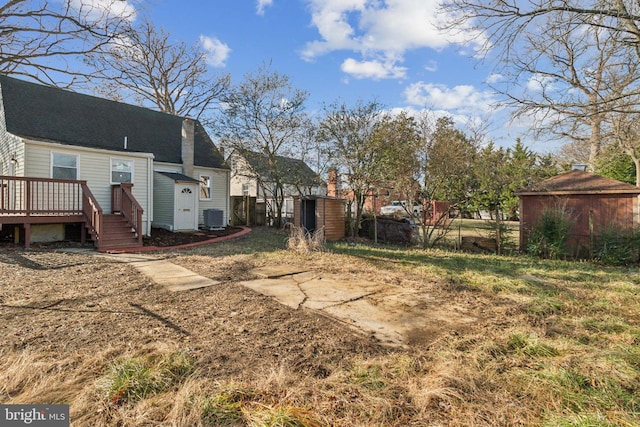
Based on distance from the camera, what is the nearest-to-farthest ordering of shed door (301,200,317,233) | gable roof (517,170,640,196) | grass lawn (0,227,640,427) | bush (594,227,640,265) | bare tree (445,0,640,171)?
grass lawn (0,227,640,427), bare tree (445,0,640,171), bush (594,227,640,265), gable roof (517,170,640,196), shed door (301,200,317,233)

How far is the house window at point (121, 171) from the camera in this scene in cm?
1083

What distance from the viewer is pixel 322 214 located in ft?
36.3

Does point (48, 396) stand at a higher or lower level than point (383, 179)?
lower

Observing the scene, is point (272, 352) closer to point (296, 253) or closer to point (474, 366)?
point (474, 366)

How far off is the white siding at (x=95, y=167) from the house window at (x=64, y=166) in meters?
0.10

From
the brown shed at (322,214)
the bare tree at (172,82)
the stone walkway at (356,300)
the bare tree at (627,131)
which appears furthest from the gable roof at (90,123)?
the bare tree at (627,131)

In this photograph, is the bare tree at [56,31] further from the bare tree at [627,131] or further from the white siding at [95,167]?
the bare tree at [627,131]

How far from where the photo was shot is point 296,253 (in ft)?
26.2

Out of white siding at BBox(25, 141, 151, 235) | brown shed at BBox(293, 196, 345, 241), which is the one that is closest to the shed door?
brown shed at BBox(293, 196, 345, 241)

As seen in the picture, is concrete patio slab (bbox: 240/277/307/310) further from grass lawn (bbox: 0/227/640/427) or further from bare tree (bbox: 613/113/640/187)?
bare tree (bbox: 613/113/640/187)

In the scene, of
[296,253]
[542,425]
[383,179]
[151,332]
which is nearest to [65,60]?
[296,253]

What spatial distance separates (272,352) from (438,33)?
678 cm

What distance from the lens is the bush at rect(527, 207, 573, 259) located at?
847cm

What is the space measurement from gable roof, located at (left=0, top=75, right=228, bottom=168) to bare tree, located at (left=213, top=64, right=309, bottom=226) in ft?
8.21
